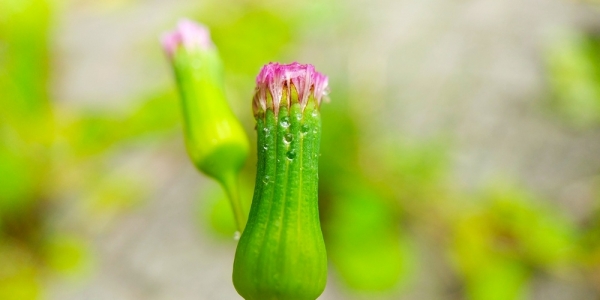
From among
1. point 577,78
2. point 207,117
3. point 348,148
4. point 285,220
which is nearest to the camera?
point 285,220

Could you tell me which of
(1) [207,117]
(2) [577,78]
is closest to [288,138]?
(1) [207,117]

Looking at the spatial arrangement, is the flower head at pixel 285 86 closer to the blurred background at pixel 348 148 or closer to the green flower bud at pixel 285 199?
the green flower bud at pixel 285 199

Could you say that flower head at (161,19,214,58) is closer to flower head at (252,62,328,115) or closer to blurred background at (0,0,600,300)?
flower head at (252,62,328,115)

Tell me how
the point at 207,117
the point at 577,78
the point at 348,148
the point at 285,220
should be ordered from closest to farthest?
the point at 285,220 → the point at 207,117 → the point at 348,148 → the point at 577,78

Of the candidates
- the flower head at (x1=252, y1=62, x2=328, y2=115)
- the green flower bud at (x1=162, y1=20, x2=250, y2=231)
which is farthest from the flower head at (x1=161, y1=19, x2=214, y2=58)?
the flower head at (x1=252, y1=62, x2=328, y2=115)

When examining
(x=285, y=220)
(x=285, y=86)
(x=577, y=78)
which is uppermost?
(x=577, y=78)

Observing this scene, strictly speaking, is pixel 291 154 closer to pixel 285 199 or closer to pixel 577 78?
pixel 285 199

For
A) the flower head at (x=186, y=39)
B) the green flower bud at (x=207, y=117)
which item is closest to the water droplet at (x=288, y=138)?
the green flower bud at (x=207, y=117)
